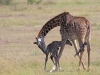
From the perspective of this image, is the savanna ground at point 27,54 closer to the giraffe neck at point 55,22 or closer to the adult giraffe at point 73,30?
the adult giraffe at point 73,30

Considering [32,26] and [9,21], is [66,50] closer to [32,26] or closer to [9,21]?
[32,26]

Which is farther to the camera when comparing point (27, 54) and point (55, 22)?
point (27, 54)

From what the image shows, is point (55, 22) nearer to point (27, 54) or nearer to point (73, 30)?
point (73, 30)

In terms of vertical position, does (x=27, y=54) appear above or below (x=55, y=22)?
below

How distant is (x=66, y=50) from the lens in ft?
55.0

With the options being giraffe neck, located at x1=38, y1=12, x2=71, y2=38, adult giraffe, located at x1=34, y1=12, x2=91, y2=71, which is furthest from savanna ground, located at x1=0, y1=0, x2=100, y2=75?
giraffe neck, located at x1=38, y1=12, x2=71, y2=38

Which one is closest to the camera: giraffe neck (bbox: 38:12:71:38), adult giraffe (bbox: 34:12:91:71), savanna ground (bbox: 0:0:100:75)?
savanna ground (bbox: 0:0:100:75)

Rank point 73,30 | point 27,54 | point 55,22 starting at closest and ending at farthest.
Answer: point 73,30, point 55,22, point 27,54

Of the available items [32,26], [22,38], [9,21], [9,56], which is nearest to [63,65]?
[9,56]

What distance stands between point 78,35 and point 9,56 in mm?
3393

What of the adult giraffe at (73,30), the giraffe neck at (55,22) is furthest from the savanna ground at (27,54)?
the giraffe neck at (55,22)

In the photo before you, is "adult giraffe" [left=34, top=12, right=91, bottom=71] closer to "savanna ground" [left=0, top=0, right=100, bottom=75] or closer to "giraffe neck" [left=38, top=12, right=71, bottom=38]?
"giraffe neck" [left=38, top=12, right=71, bottom=38]

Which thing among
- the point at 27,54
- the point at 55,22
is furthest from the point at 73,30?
the point at 27,54

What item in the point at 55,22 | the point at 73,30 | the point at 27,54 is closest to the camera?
the point at 73,30
